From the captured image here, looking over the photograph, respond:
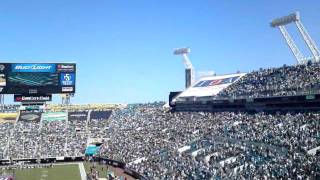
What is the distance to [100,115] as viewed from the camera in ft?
259

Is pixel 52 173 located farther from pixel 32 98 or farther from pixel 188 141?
pixel 32 98

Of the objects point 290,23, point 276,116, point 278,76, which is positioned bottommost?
point 276,116

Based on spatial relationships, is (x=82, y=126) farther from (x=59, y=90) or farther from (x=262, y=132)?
(x=262, y=132)

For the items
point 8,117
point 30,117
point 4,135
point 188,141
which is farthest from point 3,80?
point 188,141

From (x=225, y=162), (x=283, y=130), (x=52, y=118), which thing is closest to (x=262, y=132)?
(x=283, y=130)

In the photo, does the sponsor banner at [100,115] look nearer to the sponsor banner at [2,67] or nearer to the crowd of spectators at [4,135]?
the crowd of spectators at [4,135]

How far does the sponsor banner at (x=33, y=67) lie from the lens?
6825 cm

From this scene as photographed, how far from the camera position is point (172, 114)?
2692 inches

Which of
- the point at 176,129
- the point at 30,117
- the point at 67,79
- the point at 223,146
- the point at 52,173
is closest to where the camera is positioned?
the point at 223,146

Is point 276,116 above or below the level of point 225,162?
above

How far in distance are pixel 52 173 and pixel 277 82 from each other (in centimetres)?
2533

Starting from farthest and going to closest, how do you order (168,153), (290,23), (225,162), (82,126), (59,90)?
(82,126) < (59,90) < (290,23) < (168,153) < (225,162)

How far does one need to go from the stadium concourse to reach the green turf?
18.7ft

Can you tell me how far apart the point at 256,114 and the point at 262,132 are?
25.0 feet
